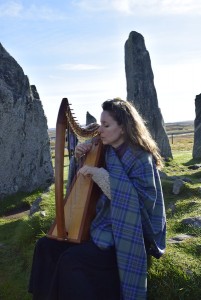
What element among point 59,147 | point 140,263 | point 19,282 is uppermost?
point 59,147

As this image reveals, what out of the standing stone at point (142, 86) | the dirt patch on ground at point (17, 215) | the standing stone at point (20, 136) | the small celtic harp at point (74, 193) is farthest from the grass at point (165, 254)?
the standing stone at point (142, 86)

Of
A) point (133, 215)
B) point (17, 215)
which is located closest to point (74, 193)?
point (133, 215)

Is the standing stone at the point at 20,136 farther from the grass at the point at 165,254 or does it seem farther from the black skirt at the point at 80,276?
the black skirt at the point at 80,276

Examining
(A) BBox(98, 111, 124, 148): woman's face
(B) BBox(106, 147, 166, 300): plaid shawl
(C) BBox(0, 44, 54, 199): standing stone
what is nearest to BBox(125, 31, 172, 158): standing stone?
(C) BBox(0, 44, 54, 199): standing stone

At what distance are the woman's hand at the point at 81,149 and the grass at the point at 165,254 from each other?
1320 millimetres

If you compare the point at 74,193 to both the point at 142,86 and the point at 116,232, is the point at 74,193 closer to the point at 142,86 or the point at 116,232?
the point at 116,232

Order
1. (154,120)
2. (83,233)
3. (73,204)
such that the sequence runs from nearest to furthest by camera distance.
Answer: (83,233)
(73,204)
(154,120)

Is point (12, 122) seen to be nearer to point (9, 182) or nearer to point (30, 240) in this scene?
point (9, 182)

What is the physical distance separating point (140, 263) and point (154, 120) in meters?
15.5

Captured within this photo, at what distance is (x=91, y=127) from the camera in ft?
15.6

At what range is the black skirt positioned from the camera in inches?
143

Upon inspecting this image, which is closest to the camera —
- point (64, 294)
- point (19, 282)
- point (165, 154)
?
point (64, 294)

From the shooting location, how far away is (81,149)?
4484 millimetres

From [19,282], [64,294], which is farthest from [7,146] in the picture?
[64,294]
